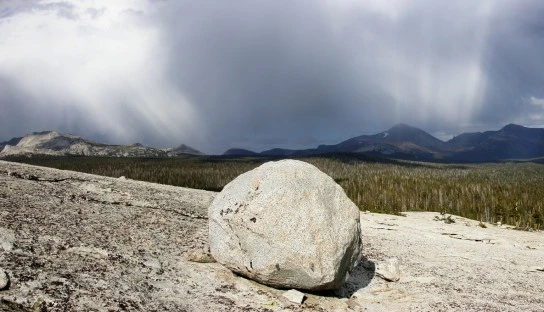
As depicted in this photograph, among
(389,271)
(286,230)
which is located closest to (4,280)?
(286,230)

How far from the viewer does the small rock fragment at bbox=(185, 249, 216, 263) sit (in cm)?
1362

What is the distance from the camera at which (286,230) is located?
12570 mm

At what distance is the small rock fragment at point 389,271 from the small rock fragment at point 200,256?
6.26 metres

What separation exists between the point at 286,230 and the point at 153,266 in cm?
401

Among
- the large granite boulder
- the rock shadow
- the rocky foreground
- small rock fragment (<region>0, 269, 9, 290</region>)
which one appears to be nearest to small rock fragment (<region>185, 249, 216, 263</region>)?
the rocky foreground

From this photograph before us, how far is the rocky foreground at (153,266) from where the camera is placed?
32.8ft

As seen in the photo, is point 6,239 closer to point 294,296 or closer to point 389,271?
point 294,296

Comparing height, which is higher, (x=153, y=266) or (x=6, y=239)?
(x=6, y=239)

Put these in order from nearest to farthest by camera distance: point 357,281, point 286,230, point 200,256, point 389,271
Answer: point 286,230, point 200,256, point 357,281, point 389,271

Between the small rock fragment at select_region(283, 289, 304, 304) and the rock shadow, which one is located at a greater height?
the small rock fragment at select_region(283, 289, 304, 304)

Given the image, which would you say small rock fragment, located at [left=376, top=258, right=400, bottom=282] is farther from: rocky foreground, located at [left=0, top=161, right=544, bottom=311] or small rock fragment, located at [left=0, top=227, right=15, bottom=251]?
small rock fragment, located at [left=0, top=227, right=15, bottom=251]

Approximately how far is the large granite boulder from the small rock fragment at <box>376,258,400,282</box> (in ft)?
6.59

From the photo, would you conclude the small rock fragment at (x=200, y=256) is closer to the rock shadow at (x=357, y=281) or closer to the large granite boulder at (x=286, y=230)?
the large granite boulder at (x=286, y=230)

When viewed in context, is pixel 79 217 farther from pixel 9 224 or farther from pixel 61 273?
pixel 61 273
